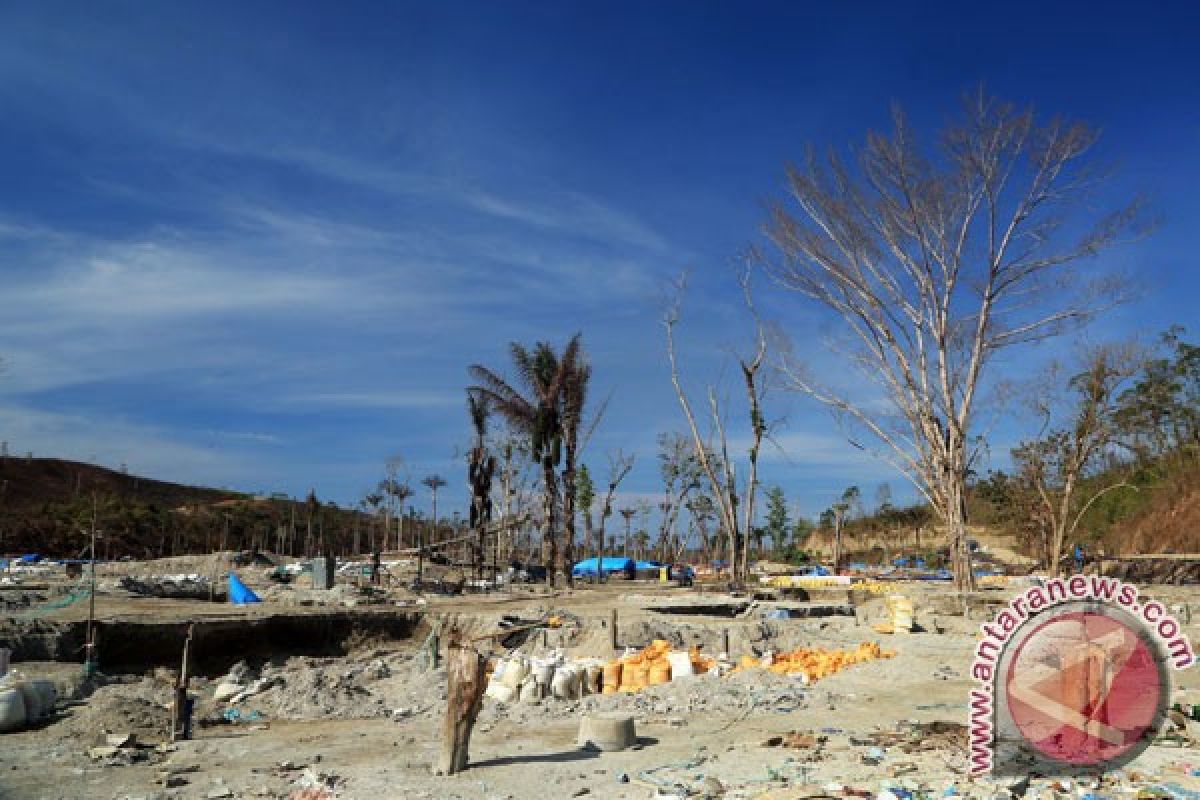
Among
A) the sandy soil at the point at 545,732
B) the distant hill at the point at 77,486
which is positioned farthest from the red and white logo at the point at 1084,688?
the distant hill at the point at 77,486

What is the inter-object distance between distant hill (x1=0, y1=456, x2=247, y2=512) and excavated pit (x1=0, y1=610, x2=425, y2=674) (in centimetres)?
5151

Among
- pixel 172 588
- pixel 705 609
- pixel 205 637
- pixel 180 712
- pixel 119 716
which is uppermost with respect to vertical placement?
pixel 172 588

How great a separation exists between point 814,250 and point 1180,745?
590 inches

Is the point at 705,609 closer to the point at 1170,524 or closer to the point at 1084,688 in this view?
the point at 1084,688

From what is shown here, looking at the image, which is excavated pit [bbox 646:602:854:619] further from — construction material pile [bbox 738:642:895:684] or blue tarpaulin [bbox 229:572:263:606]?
blue tarpaulin [bbox 229:572:263:606]

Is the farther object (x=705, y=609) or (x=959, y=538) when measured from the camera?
(x=705, y=609)

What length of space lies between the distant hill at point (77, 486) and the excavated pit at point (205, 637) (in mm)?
51507

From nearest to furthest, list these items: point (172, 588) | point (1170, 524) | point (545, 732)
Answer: point (545, 732) → point (172, 588) → point (1170, 524)

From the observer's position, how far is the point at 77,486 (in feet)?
217

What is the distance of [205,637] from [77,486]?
5849 cm

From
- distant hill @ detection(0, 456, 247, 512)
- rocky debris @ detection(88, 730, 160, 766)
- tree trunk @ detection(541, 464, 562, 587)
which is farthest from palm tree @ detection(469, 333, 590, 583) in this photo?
distant hill @ detection(0, 456, 247, 512)

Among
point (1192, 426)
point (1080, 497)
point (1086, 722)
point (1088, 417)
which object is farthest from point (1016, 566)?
point (1086, 722)

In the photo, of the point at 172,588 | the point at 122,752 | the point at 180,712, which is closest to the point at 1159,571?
the point at 180,712

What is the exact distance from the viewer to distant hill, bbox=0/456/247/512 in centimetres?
6612
